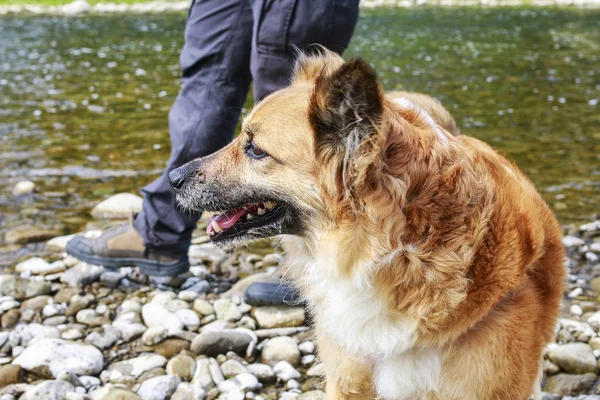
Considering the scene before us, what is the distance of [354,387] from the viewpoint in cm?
290


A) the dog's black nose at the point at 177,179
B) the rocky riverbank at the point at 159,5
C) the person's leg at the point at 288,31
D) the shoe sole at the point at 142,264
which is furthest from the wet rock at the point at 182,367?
the rocky riverbank at the point at 159,5

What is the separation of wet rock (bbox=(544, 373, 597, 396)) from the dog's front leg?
1.34 m

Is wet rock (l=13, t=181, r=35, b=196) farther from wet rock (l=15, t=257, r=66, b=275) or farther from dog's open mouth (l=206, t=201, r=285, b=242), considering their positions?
dog's open mouth (l=206, t=201, r=285, b=242)

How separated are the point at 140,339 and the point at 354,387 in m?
1.82

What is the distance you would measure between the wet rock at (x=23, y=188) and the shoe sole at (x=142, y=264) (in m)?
2.41

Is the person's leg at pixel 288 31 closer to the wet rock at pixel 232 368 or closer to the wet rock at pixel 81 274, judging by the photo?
the wet rock at pixel 232 368

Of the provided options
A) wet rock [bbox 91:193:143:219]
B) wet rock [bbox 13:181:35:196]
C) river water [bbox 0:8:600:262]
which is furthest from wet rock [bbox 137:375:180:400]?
wet rock [bbox 13:181:35:196]

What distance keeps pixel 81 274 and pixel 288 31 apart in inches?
102

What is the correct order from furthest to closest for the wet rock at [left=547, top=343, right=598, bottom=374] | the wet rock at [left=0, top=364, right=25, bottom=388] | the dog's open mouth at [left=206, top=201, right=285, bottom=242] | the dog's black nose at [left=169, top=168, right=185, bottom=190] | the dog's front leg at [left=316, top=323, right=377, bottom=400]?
the wet rock at [left=547, top=343, right=598, bottom=374], the wet rock at [left=0, top=364, right=25, bottom=388], the dog's black nose at [left=169, top=168, right=185, bottom=190], the dog's open mouth at [left=206, top=201, right=285, bottom=242], the dog's front leg at [left=316, top=323, right=377, bottom=400]

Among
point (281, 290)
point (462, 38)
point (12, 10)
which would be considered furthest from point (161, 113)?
point (12, 10)

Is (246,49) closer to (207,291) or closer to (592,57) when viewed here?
(207,291)

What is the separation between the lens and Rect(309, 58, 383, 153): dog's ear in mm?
2285

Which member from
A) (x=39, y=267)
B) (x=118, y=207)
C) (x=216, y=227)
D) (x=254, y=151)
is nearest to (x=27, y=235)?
(x=39, y=267)

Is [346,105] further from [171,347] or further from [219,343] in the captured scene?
[171,347]
